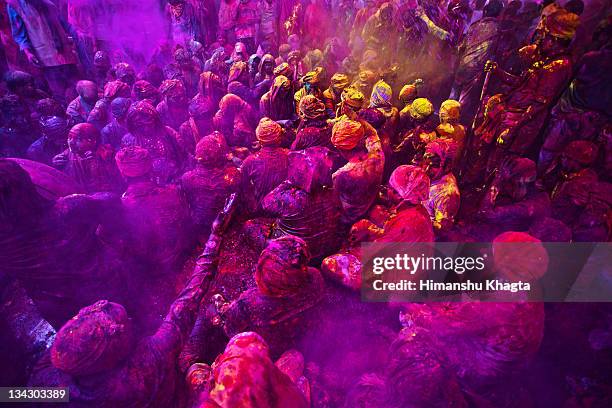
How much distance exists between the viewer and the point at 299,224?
11.3 ft

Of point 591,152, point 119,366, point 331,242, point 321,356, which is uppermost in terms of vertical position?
point 591,152

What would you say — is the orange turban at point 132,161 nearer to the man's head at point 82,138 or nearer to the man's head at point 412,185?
the man's head at point 82,138

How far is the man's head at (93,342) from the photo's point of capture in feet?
5.87

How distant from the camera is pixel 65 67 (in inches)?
347

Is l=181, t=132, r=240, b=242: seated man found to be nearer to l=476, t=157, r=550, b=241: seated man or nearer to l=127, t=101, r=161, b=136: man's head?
l=127, t=101, r=161, b=136: man's head

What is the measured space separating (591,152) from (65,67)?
490 inches

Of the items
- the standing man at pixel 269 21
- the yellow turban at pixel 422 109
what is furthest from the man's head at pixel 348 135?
the standing man at pixel 269 21

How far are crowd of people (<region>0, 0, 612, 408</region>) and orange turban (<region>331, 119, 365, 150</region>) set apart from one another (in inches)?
1.1

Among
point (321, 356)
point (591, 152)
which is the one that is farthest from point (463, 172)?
point (321, 356)

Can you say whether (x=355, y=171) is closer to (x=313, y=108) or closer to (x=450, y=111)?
(x=313, y=108)

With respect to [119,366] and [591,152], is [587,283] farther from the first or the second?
[119,366]

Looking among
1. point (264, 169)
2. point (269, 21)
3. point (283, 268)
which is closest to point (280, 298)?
point (283, 268)

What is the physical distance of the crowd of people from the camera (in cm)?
219

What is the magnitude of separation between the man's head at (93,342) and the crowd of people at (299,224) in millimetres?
12
